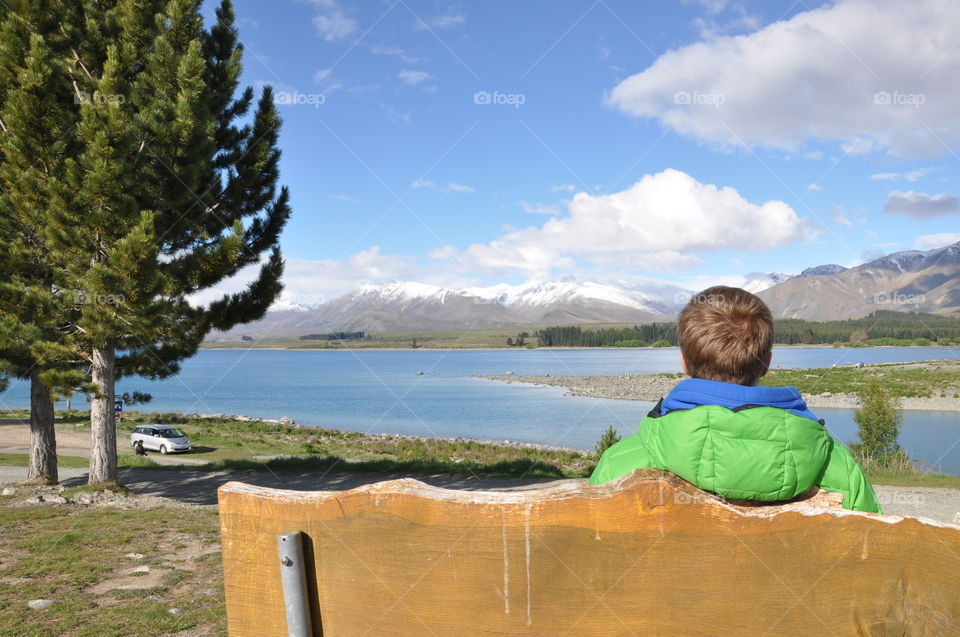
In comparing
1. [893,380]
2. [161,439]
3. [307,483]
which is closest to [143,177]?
[307,483]

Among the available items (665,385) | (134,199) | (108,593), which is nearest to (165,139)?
(134,199)

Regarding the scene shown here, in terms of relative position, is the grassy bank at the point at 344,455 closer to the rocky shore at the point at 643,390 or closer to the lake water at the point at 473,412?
the lake water at the point at 473,412

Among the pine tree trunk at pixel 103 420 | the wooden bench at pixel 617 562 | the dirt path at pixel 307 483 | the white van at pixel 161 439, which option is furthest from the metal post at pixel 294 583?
the white van at pixel 161 439

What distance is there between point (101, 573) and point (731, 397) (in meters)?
7.00

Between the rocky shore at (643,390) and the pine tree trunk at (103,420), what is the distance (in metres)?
38.6

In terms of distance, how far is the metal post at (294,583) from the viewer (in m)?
1.42

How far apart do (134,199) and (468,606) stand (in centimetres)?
989

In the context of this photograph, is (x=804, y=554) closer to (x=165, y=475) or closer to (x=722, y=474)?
(x=722, y=474)

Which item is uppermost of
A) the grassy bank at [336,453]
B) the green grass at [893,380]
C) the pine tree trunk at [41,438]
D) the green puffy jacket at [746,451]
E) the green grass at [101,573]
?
the green puffy jacket at [746,451]

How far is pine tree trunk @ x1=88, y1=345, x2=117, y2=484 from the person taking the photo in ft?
37.8

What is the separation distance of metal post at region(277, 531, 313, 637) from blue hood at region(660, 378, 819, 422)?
0.95 meters

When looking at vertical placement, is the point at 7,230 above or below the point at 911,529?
above

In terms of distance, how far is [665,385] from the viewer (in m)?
73.2

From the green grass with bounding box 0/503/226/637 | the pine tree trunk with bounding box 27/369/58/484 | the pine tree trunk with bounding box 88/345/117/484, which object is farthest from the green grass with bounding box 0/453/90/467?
the green grass with bounding box 0/503/226/637
